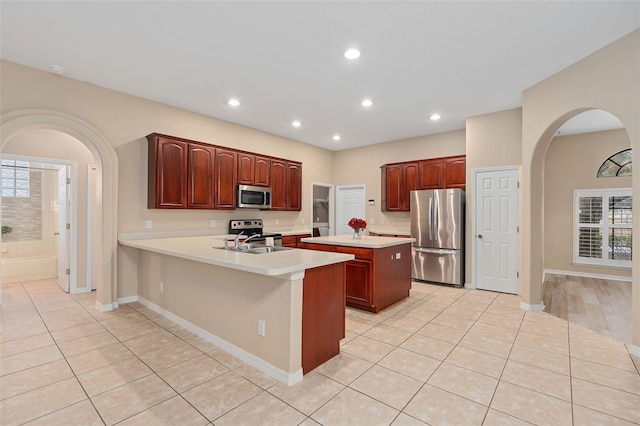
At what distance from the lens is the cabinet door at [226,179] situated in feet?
15.6

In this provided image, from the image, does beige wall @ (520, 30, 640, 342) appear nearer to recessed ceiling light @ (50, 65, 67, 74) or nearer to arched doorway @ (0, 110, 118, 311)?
arched doorway @ (0, 110, 118, 311)

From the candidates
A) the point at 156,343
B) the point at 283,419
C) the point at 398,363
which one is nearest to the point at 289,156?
the point at 156,343

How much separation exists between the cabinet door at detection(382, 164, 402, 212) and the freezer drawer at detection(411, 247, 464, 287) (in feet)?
3.70

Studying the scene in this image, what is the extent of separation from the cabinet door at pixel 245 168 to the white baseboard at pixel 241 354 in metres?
2.45

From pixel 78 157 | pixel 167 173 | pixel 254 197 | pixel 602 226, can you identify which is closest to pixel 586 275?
pixel 602 226

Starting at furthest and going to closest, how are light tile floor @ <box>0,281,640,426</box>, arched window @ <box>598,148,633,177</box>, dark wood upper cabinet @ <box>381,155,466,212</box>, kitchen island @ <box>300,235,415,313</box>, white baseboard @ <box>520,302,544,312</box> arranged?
arched window @ <box>598,148,633,177</box>, dark wood upper cabinet @ <box>381,155,466,212</box>, white baseboard @ <box>520,302,544,312</box>, kitchen island @ <box>300,235,415,313</box>, light tile floor @ <box>0,281,640,426</box>

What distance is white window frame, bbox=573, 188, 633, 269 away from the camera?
560cm

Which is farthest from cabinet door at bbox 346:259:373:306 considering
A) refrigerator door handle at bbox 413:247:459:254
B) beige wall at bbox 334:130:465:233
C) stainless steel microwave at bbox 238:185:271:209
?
beige wall at bbox 334:130:465:233

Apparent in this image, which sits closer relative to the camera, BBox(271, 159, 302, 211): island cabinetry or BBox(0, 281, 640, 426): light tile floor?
BBox(0, 281, 640, 426): light tile floor

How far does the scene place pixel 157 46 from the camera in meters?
2.86

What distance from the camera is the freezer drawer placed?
4973mm

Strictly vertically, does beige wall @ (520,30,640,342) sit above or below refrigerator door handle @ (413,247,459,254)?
above

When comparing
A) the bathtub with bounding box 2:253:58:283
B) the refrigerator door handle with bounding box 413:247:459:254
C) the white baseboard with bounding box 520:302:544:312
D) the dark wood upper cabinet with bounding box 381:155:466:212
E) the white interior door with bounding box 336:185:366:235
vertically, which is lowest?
the white baseboard with bounding box 520:302:544:312

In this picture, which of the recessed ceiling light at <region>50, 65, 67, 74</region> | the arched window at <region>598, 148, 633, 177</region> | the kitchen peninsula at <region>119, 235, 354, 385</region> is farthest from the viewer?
the arched window at <region>598, 148, 633, 177</region>
